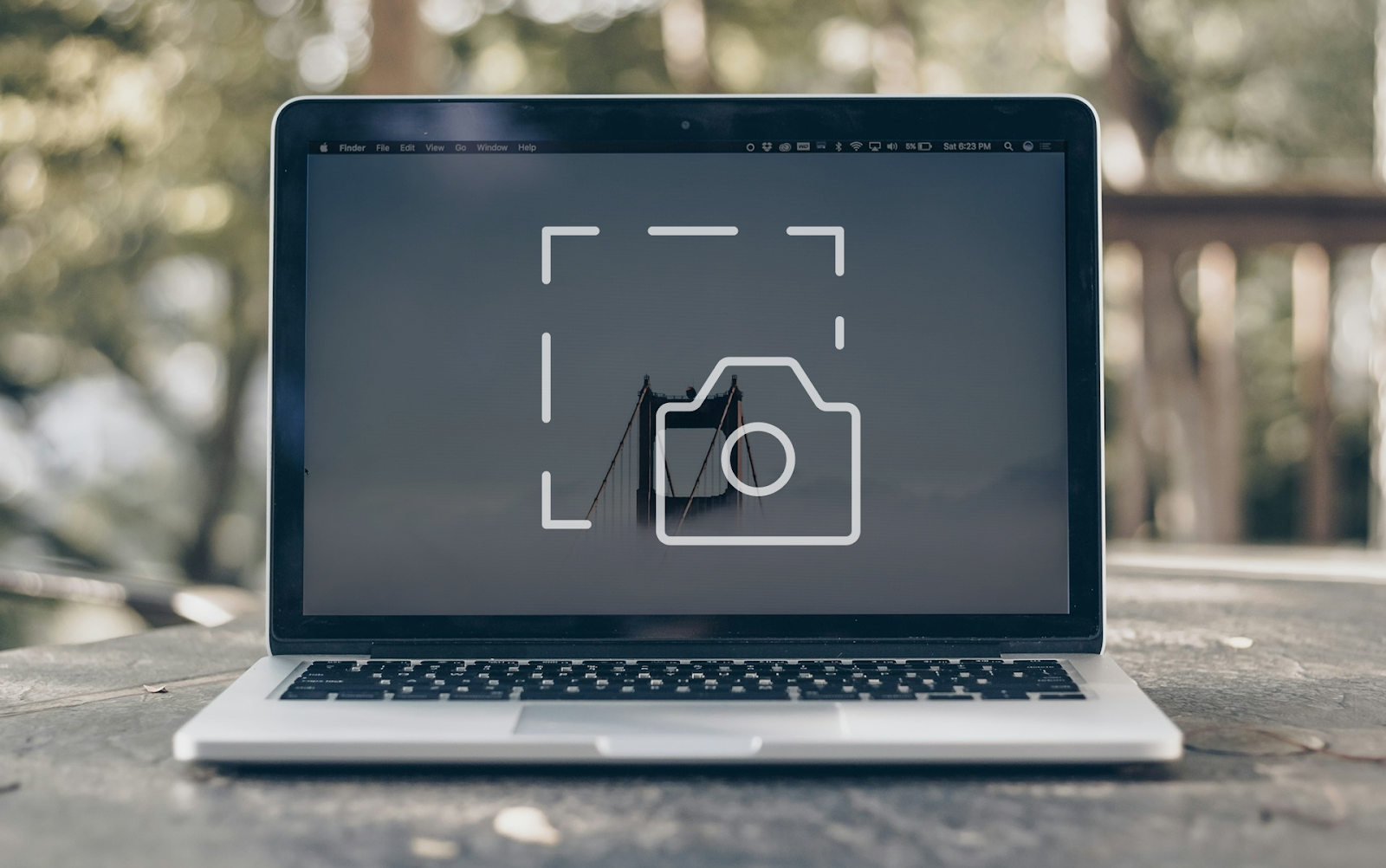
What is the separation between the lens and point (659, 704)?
77cm

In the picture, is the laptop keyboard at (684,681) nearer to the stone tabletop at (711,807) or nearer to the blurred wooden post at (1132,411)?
the stone tabletop at (711,807)

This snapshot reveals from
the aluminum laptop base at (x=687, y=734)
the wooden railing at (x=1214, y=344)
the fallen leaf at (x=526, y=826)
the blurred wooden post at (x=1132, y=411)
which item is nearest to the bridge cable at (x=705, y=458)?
the aluminum laptop base at (x=687, y=734)

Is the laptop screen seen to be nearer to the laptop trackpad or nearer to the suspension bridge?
the suspension bridge

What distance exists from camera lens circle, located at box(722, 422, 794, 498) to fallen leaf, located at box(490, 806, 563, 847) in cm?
39

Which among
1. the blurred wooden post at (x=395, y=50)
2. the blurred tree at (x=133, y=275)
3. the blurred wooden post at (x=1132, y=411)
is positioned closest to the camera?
the blurred wooden post at (x=395, y=50)

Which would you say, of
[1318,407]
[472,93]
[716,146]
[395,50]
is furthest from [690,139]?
[1318,407]

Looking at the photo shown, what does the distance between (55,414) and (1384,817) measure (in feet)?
32.5

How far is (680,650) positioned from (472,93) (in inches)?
91.6

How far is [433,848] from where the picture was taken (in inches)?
23.0

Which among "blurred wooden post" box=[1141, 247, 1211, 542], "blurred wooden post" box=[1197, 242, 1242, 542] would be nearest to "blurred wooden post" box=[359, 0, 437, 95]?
"blurred wooden post" box=[1141, 247, 1211, 542]

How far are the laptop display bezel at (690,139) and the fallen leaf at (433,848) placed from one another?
34 centimetres

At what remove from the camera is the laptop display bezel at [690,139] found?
930mm

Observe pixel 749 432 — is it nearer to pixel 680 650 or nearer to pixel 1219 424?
pixel 680 650

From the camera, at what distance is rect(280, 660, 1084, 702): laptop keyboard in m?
0.78
